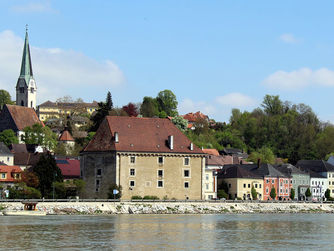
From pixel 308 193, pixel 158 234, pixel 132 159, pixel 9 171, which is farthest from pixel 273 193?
pixel 158 234

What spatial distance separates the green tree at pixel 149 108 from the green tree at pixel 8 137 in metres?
38.1

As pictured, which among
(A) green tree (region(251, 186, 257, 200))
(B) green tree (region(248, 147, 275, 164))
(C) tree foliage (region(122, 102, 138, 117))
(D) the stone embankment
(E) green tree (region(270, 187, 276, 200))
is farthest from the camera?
(C) tree foliage (region(122, 102, 138, 117))

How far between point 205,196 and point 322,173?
4004 centimetres

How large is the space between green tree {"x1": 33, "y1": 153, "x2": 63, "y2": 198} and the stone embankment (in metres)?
9.42

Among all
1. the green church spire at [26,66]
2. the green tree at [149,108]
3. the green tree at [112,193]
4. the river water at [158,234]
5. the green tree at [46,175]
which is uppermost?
the green church spire at [26,66]

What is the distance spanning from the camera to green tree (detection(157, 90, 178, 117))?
186375mm

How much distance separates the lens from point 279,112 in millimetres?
177500

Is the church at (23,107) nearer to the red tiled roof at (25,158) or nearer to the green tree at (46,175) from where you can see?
the red tiled roof at (25,158)

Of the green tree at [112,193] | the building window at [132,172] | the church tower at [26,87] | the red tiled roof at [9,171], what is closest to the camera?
the green tree at [112,193]

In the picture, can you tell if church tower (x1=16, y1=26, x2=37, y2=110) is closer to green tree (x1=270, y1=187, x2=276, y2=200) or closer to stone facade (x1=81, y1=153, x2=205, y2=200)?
green tree (x1=270, y1=187, x2=276, y2=200)

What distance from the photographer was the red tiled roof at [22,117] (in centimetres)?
15138

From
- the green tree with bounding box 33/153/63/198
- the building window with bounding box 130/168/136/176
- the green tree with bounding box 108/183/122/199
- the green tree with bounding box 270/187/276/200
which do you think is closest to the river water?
the green tree with bounding box 33/153/63/198

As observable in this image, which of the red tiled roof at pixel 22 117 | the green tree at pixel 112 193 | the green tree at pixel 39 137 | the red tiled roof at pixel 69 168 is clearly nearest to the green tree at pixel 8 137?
the green tree at pixel 39 137

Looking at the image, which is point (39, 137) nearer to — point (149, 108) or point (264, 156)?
point (149, 108)
